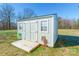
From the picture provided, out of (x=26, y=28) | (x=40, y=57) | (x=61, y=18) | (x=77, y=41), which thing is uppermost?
(x=61, y=18)

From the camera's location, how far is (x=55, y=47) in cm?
280

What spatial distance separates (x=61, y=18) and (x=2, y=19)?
1016 millimetres

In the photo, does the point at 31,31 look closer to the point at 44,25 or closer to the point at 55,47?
the point at 44,25

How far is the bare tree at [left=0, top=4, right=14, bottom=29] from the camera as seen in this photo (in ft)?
9.09

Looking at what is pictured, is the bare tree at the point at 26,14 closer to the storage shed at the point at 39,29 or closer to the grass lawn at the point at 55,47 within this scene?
the storage shed at the point at 39,29

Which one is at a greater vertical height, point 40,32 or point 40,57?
point 40,32

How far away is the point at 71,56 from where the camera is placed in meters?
2.77

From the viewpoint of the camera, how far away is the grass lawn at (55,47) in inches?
109

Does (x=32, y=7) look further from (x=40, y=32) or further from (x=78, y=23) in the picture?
(x=78, y=23)

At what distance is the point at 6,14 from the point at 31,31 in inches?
20.5

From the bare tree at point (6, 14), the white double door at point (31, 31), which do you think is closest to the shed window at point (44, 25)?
the white double door at point (31, 31)

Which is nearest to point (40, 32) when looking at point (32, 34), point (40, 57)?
point (32, 34)

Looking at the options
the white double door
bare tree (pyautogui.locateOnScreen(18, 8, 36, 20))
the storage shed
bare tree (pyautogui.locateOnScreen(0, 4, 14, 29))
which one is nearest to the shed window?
the storage shed

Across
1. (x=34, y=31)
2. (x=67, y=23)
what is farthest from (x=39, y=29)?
(x=67, y=23)
